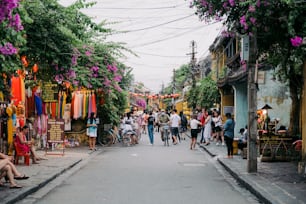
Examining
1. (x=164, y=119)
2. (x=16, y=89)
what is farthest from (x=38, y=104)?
(x=164, y=119)

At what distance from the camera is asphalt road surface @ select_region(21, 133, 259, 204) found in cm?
1094


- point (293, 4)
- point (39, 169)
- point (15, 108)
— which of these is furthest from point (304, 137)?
point (15, 108)

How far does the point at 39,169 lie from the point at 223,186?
5699 millimetres

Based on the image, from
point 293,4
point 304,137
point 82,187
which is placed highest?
point 293,4

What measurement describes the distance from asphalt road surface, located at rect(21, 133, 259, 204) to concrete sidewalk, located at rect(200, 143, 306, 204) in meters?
0.26

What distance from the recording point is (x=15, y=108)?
17.6 metres

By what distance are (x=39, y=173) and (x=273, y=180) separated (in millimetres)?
6272

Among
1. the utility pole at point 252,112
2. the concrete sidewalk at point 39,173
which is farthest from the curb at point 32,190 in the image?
the utility pole at point 252,112

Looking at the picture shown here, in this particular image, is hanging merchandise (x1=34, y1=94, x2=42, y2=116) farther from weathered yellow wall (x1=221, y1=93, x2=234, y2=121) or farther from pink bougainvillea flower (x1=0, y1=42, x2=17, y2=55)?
weathered yellow wall (x1=221, y1=93, x2=234, y2=121)

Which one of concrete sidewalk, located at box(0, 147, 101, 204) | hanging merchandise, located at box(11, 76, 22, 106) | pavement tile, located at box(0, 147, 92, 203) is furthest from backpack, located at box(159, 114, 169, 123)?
hanging merchandise, located at box(11, 76, 22, 106)

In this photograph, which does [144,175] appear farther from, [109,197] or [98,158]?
[98,158]

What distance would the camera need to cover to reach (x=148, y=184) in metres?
13.1

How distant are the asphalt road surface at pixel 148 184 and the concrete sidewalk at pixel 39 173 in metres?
0.36

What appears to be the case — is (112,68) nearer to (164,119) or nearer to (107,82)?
(107,82)
